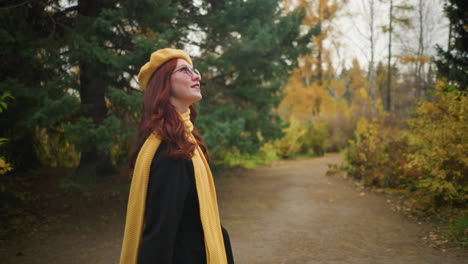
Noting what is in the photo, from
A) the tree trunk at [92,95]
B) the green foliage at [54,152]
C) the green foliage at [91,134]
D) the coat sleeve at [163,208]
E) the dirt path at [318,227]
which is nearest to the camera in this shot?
the coat sleeve at [163,208]

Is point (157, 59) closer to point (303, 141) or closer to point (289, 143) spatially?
point (289, 143)

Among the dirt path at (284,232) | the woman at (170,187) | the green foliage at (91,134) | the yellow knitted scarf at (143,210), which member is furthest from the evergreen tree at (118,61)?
the yellow knitted scarf at (143,210)

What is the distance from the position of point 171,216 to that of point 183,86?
725 millimetres

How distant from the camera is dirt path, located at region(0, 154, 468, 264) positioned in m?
4.34

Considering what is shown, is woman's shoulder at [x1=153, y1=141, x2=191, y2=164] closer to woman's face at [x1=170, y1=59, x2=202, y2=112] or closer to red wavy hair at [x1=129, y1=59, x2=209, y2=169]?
red wavy hair at [x1=129, y1=59, x2=209, y2=169]

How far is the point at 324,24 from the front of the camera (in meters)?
22.0

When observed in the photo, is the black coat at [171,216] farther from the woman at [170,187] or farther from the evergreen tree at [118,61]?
the evergreen tree at [118,61]

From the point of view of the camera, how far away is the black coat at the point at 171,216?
1507mm

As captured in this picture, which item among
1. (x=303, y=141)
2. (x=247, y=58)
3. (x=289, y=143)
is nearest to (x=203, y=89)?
(x=247, y=58)

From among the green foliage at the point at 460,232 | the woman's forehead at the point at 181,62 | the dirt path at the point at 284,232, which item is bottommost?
the dirt path at the point at 284,232

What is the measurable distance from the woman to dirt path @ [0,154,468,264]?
108 inches

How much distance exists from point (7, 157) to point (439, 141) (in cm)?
880

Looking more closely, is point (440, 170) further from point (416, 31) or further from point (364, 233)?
point (416, 31)

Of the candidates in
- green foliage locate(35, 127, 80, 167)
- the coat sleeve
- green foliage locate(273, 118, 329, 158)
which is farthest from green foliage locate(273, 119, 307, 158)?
the coat sleeve
